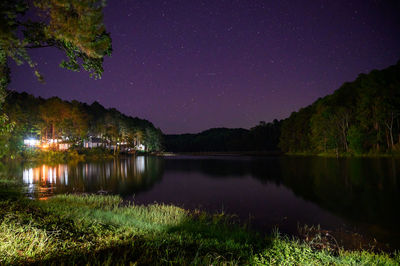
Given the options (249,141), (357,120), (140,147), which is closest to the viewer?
(357,120)

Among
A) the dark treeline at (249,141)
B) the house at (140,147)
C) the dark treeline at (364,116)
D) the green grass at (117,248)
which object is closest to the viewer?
the green grass at (117,248)

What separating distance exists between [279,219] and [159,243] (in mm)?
7507

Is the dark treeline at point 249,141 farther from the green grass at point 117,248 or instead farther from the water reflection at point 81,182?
the green grass at point 117,248

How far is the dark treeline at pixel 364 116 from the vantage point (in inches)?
1668

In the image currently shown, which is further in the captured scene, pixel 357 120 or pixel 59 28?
pixel 357 120

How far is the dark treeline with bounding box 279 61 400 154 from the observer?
4238 centimetres

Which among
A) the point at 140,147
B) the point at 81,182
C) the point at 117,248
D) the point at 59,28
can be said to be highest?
the point at 59,28

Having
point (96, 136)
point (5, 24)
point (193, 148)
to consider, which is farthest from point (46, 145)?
point (193, 148)

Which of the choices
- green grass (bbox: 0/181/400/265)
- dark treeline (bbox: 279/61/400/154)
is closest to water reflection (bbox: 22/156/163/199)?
green grass (bbox: 0/181/400/265)

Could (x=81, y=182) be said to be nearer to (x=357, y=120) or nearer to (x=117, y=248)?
(x=117, y=248)

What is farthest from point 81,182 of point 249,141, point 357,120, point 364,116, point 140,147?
point 249,141

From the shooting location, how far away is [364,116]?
152 feet

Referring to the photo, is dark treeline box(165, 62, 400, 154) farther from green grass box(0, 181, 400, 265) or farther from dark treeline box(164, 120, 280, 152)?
green grass box(0, 181, 400, 265)

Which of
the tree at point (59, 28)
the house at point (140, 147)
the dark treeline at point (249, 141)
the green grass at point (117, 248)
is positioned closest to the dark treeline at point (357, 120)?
the dark treeline at point (249, 141)
